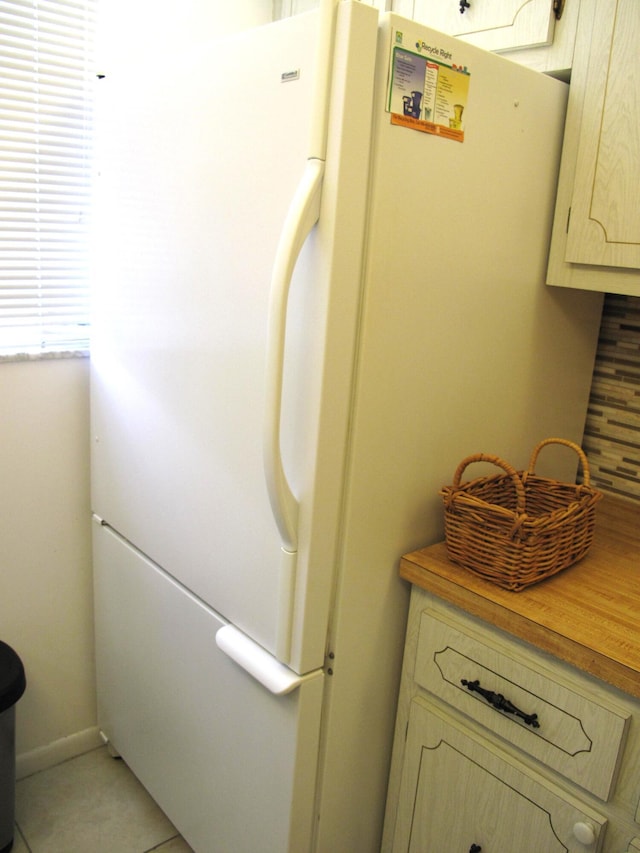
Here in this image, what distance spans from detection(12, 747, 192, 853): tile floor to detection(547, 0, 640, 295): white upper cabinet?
1.57 m

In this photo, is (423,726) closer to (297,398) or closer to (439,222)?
(297,398)

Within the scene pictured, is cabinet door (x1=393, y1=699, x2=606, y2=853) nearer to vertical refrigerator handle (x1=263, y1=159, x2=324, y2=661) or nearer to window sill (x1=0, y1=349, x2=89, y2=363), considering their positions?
vertical refrigerator handle (x1=263, y1=159, x2=324, y2=661)

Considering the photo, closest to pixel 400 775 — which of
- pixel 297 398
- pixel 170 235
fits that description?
pixel 297 398

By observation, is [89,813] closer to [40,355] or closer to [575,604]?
[40,355]

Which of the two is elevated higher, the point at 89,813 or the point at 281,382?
the point at 281,382

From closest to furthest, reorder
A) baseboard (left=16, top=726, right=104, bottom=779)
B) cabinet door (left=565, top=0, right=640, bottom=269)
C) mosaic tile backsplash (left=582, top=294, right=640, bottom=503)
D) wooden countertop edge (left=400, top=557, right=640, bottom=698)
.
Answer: wooden countertop edge (left=400, top=557, right=640, bottom=698) < cabinet door (left=565, top=0, right=640, bottom=269) < mosaic tile backsplash (left=582, top=294, right=640, bottom=503) < baseboard (left=16, top=726, right=104, bottom=779)

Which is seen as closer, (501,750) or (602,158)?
(501,750)

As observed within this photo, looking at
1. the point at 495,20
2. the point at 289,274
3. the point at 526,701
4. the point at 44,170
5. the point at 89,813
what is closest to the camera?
the point at 289,274

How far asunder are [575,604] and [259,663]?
544mm

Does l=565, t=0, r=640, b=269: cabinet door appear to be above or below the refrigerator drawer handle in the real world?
above

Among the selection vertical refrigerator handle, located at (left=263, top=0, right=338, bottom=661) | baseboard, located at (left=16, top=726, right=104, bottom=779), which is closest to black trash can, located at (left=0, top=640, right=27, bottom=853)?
baseboard, located at (left=16, top=726, right=104, bottom=779)

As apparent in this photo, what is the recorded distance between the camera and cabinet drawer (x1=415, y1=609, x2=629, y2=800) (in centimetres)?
114

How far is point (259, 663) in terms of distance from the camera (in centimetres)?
137

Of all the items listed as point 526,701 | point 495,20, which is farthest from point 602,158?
→ point 526,701
